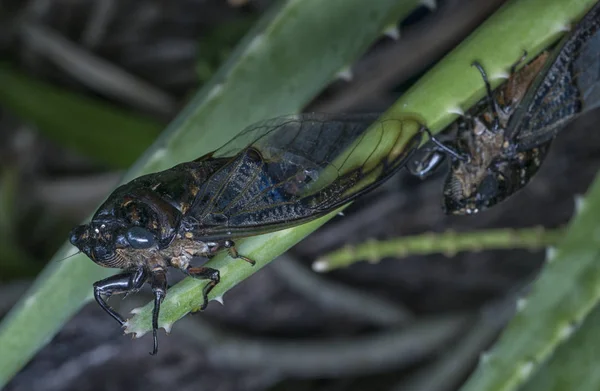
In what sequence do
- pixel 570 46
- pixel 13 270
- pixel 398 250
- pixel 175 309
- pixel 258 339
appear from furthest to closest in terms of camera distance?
pixel 258 339
pixel 13 270
pixel 398 250
pixel 570 46
pixel 175 309

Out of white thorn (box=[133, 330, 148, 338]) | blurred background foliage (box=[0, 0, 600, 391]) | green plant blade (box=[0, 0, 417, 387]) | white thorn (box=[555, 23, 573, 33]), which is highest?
blurred background foliage (box=[0, 0, 600, 391])

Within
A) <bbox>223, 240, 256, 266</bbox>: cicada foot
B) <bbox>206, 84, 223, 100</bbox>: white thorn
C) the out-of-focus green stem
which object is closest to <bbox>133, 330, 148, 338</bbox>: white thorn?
<bbox>223, 240, 256, 266</bbox>: cicada foot

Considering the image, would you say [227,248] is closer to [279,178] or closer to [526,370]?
[279,178]

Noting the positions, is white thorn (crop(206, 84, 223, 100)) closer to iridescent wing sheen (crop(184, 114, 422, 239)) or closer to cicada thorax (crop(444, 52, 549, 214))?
iridescent wing sheen (crop(184, 114, 422, 239))

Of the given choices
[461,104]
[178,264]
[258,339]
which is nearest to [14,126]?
[258,339]

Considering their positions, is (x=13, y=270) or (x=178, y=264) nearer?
(x=178, y=264)

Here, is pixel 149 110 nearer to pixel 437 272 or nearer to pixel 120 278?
pixel 437 272
